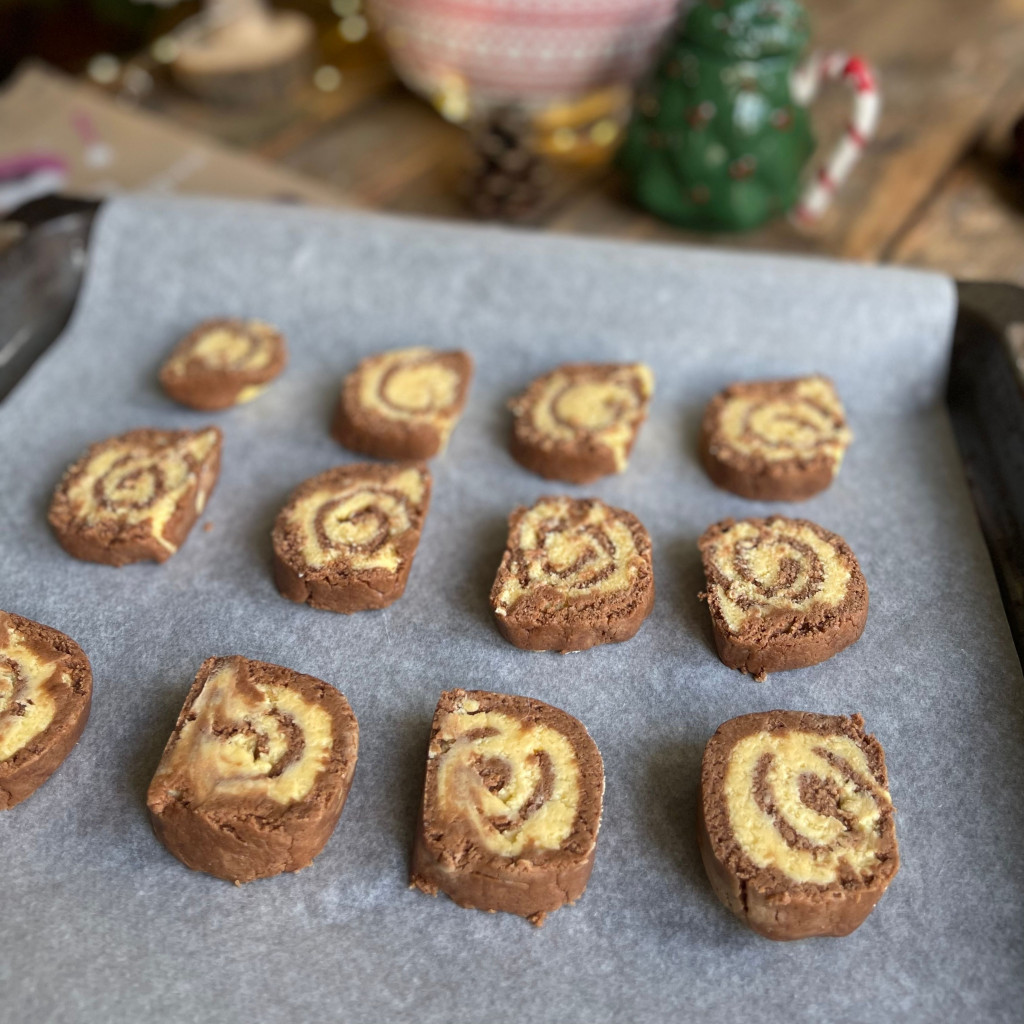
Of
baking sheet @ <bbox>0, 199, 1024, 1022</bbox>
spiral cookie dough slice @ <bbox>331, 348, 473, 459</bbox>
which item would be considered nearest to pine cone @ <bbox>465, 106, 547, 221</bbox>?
baking sheet @ <bbox>0, 199, 1024, 1022</bbox>

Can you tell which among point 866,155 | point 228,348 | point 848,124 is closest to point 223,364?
point 228,348

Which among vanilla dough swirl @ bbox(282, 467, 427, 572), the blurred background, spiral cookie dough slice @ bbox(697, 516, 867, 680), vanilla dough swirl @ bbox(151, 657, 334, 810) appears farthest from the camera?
the blurred background

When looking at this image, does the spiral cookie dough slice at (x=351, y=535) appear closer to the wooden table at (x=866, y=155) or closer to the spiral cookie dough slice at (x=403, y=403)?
the spiral cookie dough slice at (x=403, y=403)

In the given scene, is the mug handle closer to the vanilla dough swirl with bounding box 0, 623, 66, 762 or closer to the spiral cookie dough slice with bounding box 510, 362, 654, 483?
the spiral cookie dough slice with bounding box 510, 362, 654, 483

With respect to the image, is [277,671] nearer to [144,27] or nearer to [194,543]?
[194,543]

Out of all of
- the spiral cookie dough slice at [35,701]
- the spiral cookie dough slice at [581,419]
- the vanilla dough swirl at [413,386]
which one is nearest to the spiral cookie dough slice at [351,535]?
the vanilla dough swirl at [413,386]

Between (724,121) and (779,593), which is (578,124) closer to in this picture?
(724,121)

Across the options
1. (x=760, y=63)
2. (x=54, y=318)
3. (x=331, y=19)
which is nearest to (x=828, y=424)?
(x=760, y=63)
